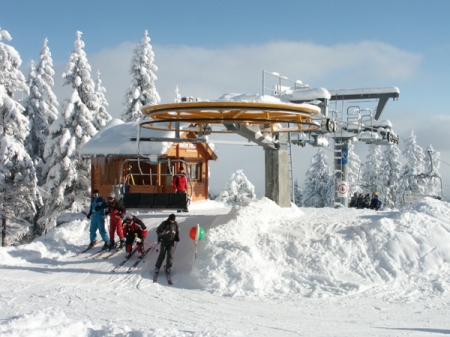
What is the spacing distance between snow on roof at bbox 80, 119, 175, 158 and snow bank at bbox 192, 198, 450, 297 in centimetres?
1042

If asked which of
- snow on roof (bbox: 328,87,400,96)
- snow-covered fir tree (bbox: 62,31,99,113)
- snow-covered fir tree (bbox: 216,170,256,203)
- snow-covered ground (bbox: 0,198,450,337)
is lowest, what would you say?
snow-covered ground (bbox: 0,198,450,337)

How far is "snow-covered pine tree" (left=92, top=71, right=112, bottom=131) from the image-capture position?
3319cm

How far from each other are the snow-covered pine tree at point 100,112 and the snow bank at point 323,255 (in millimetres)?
21418

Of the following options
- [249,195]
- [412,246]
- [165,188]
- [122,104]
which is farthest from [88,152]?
[249,195]

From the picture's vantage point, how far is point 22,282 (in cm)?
1086

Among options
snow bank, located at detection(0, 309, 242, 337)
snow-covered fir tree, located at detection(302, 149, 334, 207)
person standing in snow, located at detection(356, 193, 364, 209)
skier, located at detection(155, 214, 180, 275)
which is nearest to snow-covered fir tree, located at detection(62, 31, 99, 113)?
person standing in snow, located at detection(356, 193, 364, 209)

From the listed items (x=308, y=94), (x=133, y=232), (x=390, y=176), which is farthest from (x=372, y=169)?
(x=133, y=232)

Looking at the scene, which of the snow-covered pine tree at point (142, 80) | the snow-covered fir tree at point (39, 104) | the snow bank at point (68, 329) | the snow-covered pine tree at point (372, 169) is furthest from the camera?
the snow-covered pine tree at point (372, 169)

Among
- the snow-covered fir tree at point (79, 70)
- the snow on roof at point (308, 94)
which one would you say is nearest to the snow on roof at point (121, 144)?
the snow on roof at point (308, 94)

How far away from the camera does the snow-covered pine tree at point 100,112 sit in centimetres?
3319

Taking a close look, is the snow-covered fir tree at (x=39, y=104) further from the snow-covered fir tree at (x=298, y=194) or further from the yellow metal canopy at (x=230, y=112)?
the snow-covered fir tree at (x=298, y=194)

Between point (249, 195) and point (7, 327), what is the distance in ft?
147

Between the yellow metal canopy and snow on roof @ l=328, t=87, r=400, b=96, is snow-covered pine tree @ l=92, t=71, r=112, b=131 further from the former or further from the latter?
the yellow metal canopy

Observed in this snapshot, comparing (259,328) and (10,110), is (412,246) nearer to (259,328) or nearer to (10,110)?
(259,328)
